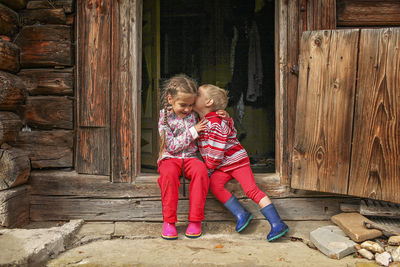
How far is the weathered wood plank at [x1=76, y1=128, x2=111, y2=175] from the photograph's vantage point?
323 centimetres

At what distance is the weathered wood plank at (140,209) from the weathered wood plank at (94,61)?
2.49ft

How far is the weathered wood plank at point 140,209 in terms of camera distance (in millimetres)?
3201

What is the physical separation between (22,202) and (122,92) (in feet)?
4.43

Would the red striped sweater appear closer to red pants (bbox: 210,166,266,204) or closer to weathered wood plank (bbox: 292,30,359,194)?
red pants (bbox: 210,166,266,204)

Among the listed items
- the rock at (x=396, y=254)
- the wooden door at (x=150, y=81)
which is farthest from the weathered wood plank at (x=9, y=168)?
the rock at (x=396, y=254)

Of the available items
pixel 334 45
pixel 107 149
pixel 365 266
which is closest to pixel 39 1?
pixel 107 149

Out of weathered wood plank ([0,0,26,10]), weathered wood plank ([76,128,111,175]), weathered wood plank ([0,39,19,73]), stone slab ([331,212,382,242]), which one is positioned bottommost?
stone slab ([331,212,382,242])

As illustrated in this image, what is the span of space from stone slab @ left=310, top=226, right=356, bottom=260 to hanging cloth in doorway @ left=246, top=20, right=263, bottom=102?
335cm

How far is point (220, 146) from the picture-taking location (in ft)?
9.91

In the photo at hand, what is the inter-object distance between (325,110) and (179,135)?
1.27 metres

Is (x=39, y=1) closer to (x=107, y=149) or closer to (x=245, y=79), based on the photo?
(x=107, y=149)

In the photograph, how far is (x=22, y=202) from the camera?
3.17m

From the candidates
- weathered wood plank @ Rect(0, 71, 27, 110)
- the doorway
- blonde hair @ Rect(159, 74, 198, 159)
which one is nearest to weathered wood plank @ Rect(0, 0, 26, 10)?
weathered wood plank @ Rect(0, 71, 27, 110)

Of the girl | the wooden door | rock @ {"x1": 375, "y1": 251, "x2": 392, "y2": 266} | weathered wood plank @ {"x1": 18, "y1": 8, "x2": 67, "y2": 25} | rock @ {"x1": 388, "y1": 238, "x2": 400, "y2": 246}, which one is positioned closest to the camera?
rock @ {"x1": 375, "y1": 251, "x2": 392, "y2": 266}
